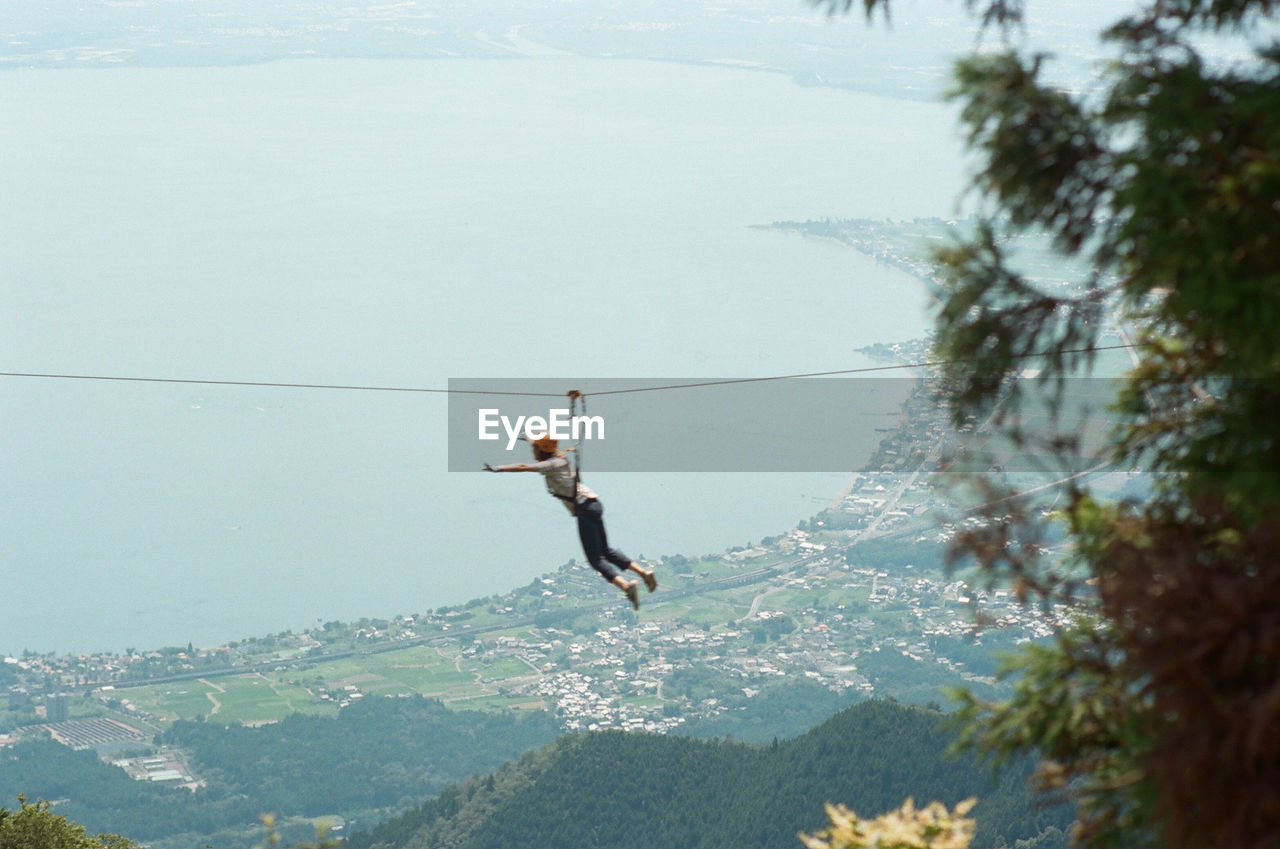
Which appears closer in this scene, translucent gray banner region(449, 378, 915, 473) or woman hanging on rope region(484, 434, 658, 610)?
woman hanging on rope region(484, 434, 658, 610)

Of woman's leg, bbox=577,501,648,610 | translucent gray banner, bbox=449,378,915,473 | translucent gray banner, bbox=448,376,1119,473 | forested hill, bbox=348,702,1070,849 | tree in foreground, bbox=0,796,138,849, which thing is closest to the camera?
woman's leg, bbox=577,501,648,610

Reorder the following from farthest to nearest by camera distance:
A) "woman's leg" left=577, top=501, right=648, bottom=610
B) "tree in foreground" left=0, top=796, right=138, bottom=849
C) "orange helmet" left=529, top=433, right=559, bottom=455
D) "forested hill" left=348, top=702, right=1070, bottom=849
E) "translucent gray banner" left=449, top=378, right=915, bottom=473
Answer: "translucent gray banner" left=449, top=378, right=915, bottom=473, "forested hill" left=348, top=702, right=1070, bottom=849, "tree in foreground" left=0, top=796, right=138, bottom=849, "woman's leg" left=577, top=501, right=648, bottom=610, "orange helmet" left=529, top=433, right=559, bottom=455

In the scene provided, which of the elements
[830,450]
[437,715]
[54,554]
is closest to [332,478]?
[54,554]

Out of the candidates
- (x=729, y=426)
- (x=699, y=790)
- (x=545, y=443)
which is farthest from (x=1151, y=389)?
(x=729, y=426)

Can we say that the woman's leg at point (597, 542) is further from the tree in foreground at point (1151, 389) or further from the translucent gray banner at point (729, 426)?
the translucent gray banner at point (729, 426)

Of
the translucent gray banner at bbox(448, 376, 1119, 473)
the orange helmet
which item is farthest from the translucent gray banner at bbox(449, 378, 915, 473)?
the orange helmet

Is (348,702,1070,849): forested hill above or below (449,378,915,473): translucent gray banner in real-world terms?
above

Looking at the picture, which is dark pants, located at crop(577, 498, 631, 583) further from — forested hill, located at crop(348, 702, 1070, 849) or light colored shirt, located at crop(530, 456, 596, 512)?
forested hill, located at crop(348, 702, 1070, 849)
